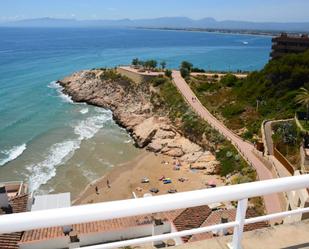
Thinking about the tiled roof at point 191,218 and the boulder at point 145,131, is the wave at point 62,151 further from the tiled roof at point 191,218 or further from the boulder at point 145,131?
the tiled roof at point 191,218

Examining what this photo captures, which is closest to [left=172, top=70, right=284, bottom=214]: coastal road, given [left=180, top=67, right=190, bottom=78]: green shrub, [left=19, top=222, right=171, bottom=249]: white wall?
[left=180, top=67, right=190, bottom=78]: green shrub

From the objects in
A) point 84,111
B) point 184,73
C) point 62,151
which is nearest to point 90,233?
point 62,151

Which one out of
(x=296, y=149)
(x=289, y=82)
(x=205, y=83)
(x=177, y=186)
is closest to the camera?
(x=296, y=149)

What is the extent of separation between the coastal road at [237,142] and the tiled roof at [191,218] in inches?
210

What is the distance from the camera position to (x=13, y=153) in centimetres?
3828

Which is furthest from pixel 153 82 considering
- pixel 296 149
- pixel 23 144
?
pixel 296 149

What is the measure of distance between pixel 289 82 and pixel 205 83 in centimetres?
1420

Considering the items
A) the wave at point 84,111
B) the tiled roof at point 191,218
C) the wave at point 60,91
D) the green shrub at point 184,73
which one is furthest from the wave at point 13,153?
the green shrub at point 184,73

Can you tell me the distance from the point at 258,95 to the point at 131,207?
4574 centimetres

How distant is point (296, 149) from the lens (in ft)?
88.9

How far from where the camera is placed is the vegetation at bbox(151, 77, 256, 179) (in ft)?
97.8

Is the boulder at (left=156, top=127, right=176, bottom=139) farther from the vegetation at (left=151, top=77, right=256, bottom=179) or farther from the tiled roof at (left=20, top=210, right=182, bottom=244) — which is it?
the tiled roof at (left=20, top=210, right=182, bottom=244)

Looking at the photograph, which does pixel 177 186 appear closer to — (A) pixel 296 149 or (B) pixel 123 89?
(A) pixel 296 149

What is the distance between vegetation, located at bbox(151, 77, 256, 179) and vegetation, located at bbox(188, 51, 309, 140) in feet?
9.68
